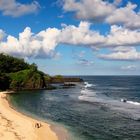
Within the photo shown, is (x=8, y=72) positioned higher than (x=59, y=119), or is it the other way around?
(x=8, y=72)

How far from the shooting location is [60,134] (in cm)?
4866

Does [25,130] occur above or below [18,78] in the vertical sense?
below

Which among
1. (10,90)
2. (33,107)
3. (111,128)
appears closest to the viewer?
(111,128)

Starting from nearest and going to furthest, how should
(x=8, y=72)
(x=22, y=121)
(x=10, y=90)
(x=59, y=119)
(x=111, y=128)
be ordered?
(x=111, y=128)
(x=22, y=121)
(x=59, y=119)
(x=10, y=90)
(x=8, y=72)

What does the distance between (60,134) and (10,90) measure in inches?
3394

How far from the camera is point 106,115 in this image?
65.5 metres

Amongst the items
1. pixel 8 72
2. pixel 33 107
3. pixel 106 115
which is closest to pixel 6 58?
pixel 8 72

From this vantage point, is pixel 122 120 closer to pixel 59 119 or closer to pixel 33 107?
pixel 59 119

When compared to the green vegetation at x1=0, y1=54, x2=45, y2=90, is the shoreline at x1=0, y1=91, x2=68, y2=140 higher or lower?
lower

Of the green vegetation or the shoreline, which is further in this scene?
the green vegetation

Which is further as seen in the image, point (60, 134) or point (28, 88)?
point (28, 88)

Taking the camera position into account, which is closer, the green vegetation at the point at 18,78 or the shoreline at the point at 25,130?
the shoreline at the point at 25,130

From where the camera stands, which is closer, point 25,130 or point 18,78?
point 25,130

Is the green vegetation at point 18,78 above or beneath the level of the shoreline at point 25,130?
above
